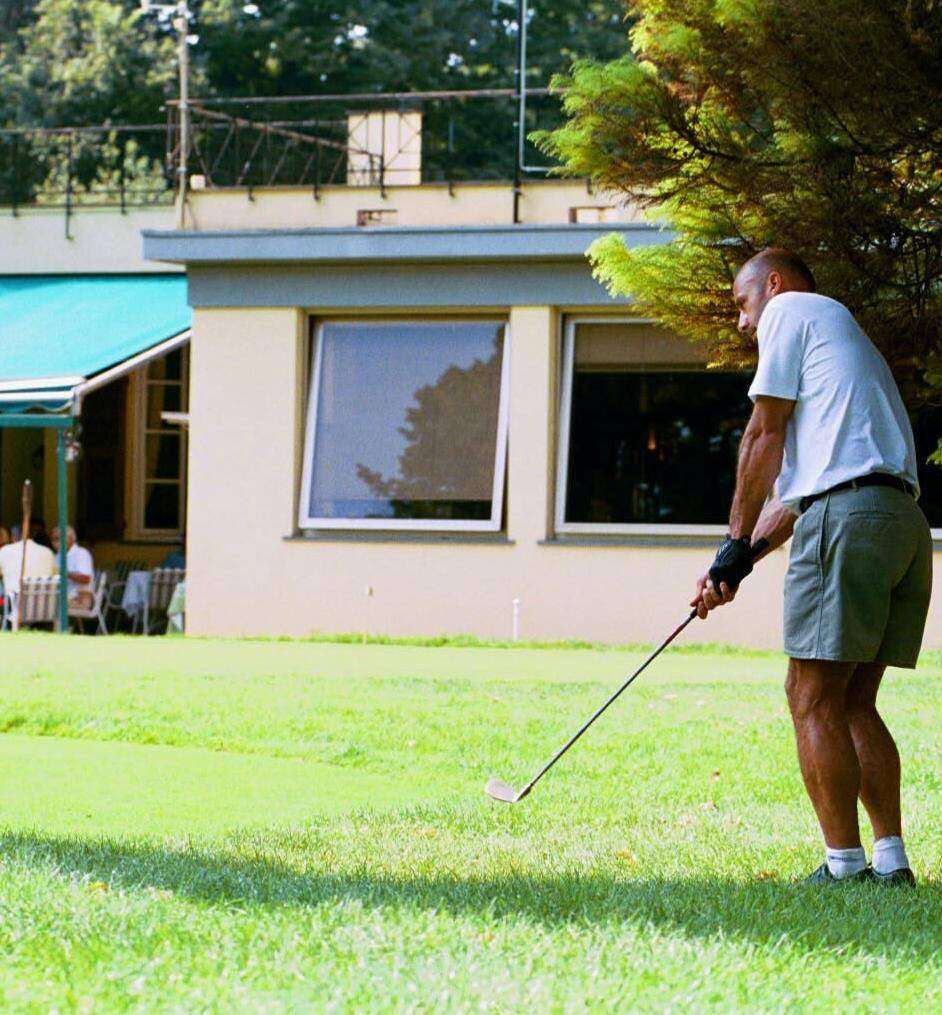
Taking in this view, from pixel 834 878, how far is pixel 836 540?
35.7 inches

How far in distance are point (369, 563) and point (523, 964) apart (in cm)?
1114

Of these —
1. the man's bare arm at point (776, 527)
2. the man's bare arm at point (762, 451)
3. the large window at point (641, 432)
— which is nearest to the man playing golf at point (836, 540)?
the man's bare arm at point (762, 451)

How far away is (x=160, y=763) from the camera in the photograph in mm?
7867

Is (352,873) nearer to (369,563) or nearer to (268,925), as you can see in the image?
(268,925)

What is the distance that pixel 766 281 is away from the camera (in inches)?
203

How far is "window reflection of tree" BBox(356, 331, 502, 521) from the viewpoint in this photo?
1478cm

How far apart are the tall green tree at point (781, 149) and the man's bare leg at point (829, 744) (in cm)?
181

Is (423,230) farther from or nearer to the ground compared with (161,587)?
farther from the ground

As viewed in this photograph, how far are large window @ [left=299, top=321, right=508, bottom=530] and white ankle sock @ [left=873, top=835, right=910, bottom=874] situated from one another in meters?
9.77

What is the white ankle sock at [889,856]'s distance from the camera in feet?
16.1

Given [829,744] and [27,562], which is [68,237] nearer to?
[27,562]

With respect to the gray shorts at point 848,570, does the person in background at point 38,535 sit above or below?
below

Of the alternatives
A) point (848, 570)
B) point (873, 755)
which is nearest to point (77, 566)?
point (873, 755)

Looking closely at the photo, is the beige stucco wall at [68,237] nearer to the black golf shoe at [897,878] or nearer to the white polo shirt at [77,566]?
the white polo shirt at [77,566]
